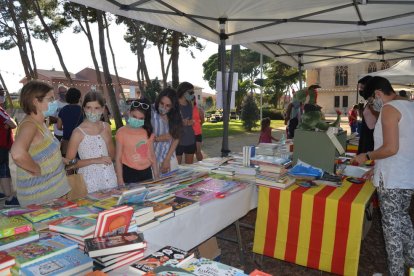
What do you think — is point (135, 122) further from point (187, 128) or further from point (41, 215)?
point (187, 128)

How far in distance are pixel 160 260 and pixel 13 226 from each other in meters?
0.69

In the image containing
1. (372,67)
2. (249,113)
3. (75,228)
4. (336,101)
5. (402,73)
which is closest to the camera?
(75,228)

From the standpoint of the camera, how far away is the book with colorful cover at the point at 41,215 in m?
1.63

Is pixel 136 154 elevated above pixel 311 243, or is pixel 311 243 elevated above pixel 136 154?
pixel 136 154

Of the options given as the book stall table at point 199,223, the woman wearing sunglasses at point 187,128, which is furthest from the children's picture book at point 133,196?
the woman wearing sunglasses at point 187,128

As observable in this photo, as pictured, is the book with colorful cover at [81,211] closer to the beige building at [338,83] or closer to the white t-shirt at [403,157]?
the white t-shirt at [403,157]

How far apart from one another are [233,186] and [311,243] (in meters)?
0.69

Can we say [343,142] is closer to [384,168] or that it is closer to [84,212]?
[384,168]

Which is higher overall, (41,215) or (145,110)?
(145,110)

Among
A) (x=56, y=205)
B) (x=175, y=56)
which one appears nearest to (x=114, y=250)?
(x=56, y=205)

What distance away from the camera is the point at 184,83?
4617 mm

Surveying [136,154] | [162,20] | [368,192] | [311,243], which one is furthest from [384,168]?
[162,20]

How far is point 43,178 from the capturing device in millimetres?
2232

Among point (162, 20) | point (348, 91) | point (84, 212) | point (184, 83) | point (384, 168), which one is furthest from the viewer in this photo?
point (348, 91)
